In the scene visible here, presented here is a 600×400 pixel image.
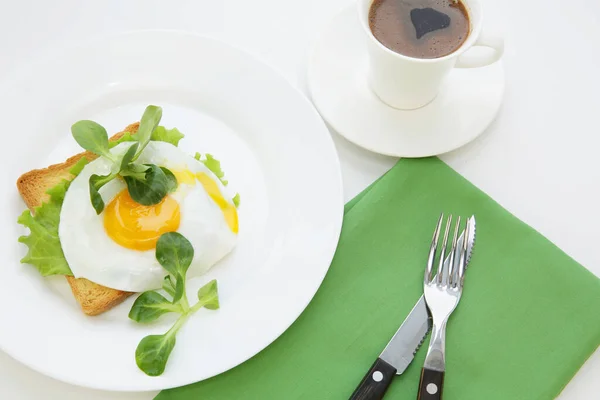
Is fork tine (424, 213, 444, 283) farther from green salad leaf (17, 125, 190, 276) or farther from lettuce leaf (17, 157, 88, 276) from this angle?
lettuce leaf (17, 157, 88, 276)

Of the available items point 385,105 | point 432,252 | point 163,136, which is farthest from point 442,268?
point 163,136

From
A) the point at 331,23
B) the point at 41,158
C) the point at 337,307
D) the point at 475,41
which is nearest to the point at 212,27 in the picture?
the point at 331,23

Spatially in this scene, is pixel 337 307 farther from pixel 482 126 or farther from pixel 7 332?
pixel 7 332

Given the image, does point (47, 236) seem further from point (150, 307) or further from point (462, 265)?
point (462, 265)

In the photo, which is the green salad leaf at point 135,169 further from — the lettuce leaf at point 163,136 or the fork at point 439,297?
the fork at point 439,297

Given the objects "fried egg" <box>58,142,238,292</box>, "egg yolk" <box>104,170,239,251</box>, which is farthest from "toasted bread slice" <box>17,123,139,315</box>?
"egg yolk" <box>104,170,239,251</box>

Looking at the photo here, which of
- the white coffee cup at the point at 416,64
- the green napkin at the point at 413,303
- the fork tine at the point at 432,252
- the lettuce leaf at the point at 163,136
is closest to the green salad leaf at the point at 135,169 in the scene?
the lettuce leaf at the point at 163,136
